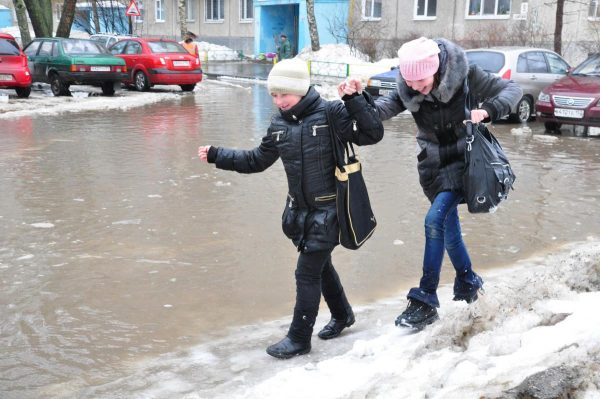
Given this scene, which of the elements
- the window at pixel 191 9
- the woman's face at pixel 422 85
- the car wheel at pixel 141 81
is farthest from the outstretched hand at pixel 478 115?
the window at pixel 191 9

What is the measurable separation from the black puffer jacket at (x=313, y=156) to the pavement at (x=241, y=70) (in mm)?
22714

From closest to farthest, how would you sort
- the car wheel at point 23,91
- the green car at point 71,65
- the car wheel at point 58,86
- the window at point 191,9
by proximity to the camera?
the car wheel at point 23,91
the green car at point 71,65
the car wheel at point 58,86
the window at point 191,9

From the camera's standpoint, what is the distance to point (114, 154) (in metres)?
10.0

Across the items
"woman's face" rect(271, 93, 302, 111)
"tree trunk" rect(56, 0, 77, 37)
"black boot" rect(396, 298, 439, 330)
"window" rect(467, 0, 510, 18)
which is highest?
"window" rect(467, 0, 510, 18)

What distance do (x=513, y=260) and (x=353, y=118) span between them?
2.62 metres

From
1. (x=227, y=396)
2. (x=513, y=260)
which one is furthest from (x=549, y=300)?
(x=513, y=260)

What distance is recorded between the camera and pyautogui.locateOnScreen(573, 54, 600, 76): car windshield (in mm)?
13430

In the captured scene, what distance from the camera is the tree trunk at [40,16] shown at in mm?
23344

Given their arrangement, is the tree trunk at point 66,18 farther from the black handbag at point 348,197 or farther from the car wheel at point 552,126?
A: the black handbag at point 348,197

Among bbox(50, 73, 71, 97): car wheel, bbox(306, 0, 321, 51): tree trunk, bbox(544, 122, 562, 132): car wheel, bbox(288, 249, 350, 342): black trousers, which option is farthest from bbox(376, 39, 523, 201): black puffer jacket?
bbox(306, 0, 321, 51): tree trunk

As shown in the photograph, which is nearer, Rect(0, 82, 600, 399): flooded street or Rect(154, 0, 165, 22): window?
Rect(0, 82, 600, 399): flooded street

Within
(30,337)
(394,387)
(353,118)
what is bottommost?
(30,337)

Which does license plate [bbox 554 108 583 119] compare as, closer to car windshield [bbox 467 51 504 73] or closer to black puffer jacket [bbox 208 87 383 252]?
car windshield [bbox 467 51 504 73]

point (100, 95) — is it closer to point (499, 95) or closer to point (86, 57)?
point (86, 57)
